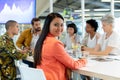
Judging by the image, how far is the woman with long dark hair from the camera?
2.18m

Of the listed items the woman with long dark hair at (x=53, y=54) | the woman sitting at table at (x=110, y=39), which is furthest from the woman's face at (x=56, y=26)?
the woman sitting at table at (x=110, y=39)

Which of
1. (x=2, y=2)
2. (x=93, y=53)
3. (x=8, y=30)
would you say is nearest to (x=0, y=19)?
A: (x=2, y=2)

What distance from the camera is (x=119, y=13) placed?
6.88 metres

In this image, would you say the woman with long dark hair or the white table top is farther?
the woman with long dark hair

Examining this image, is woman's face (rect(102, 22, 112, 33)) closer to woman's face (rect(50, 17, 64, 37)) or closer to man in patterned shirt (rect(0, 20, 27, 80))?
woman's face (rect(50, 17, 64, 37))

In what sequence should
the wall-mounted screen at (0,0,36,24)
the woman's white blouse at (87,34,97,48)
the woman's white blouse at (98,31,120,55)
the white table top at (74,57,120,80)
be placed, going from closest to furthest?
the white table top at (74,57,120,80), the woman's white blouse at (98,31,120,55), the woman's white blouse at (87,34,97,48), the wall-mounted screen at (0,0,36,24)

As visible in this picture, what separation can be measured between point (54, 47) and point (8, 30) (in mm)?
1439

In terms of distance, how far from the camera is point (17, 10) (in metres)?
5.92

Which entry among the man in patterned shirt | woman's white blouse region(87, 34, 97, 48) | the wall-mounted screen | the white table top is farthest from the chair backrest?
the wall-mounted screen

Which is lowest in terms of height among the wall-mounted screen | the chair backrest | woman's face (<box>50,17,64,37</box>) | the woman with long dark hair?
the chair backrest

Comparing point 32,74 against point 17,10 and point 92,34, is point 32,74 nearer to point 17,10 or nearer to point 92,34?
point 92,34

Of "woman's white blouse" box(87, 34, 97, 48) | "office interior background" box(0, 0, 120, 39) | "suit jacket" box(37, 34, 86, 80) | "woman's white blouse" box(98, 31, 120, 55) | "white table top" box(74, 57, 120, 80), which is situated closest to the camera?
"white table top" box(74, 57, 120, 80)

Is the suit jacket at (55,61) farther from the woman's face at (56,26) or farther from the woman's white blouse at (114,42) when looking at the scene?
the woman's white blouse at (114,42)

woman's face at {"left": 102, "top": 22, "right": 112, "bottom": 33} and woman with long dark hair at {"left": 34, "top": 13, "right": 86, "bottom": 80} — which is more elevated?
woman's face at {"left": 102, "top": 22, "right": 112, "bottom": 33}
